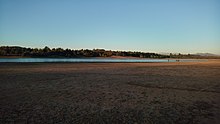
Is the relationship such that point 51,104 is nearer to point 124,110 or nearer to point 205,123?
point 124,110

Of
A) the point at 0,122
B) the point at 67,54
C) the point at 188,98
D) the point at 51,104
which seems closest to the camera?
the point at 0,122

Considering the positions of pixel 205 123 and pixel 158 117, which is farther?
pixel 158 117

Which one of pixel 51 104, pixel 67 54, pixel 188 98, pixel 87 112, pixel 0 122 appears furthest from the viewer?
pixel 67 54

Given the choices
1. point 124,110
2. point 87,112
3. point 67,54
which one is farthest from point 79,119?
point 67,54

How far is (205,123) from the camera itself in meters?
6.11

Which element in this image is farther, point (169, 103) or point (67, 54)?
point (67, 54)

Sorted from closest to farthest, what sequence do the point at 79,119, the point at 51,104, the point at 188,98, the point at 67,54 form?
the point at 79,119 → the point at 51,104 → the point at 188,98 → the point at 67,54

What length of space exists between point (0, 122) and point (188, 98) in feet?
25.9

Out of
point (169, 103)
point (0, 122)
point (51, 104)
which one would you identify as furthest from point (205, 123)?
point (0, 122)

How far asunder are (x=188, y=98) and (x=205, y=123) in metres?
3.51

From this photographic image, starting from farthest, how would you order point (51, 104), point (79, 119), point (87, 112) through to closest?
point (51, 104) < point (87, 112) < point (79, 119)

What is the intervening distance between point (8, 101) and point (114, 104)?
449 cm

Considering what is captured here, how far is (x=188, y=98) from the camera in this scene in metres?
9.52

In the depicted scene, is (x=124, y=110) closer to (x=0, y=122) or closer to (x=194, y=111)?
(x=194, y=111)
